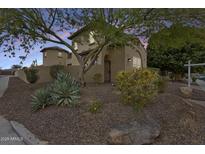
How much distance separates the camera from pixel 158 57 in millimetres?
19953

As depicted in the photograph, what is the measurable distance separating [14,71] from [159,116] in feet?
18.3

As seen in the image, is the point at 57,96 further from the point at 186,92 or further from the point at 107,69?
the point at 186,92

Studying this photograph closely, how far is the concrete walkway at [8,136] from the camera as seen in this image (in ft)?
17.7

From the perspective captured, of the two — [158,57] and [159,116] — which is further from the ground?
[158,57]

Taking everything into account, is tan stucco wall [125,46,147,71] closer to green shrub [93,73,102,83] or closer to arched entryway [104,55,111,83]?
arched entryway [104,55,111,83]

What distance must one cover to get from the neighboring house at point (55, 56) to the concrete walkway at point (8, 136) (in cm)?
302

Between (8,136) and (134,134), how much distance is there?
321 centimetres

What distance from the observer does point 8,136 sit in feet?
18.6

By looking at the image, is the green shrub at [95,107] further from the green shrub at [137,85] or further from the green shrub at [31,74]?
the green shrub at [31,74]

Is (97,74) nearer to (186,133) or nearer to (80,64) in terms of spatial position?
(80,64)

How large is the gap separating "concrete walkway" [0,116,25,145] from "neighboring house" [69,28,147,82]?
4.38 m

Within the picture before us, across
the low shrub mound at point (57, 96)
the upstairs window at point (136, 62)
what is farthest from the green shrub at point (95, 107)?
the upstairs window at point (136, 62)

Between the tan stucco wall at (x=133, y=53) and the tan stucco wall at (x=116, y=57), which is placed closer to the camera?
the tan stucco wall at (x=116, y=57)
